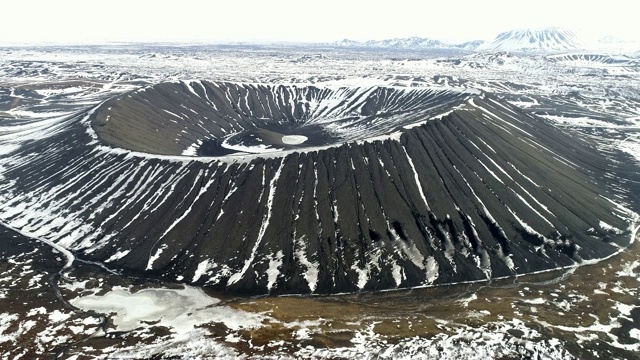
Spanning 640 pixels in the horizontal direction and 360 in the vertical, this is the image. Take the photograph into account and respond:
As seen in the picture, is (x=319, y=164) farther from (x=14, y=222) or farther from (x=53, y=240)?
(x=14, y=222)

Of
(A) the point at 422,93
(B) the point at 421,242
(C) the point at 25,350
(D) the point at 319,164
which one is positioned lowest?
(C) the point at 25,350

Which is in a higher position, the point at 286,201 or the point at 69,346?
the point at 286,201

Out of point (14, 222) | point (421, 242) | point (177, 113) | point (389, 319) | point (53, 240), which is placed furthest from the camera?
point (177, 113)

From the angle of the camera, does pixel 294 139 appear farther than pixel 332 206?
Yes

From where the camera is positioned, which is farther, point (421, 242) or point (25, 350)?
point (421, 242)

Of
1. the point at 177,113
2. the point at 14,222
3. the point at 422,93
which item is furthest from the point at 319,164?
the point at 422,93

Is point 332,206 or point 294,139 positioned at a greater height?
point 294,139

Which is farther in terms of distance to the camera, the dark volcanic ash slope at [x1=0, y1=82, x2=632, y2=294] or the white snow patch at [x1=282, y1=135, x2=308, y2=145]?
the white snow patch at [x1=282, y1=135, x2=308, y2=145]

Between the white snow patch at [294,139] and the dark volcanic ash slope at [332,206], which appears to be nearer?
the dark volcanic ash slope at [332,206]
